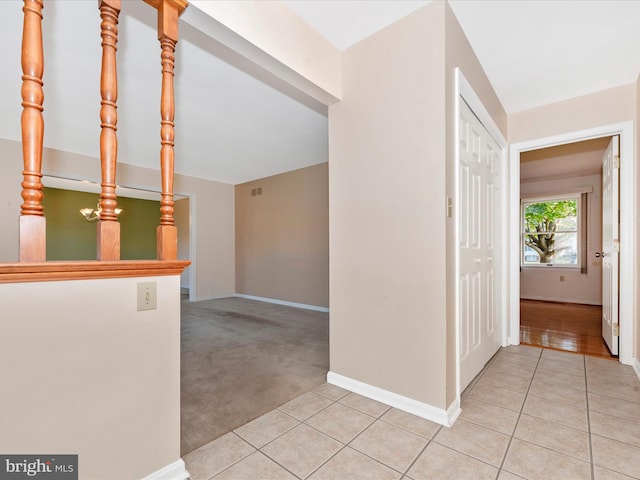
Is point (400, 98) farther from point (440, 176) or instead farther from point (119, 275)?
point (119, 275)

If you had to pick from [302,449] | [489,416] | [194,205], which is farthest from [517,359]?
[194,205]

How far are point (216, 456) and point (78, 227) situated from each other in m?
7.57

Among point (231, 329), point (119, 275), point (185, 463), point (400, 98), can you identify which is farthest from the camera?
point (231, 329)

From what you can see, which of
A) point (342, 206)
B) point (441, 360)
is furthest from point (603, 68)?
point (441, 360)

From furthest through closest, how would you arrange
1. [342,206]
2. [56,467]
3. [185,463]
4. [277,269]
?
[277,269] < [342,206] < [185,463] < [56,467]

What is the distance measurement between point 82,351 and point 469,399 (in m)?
2.21

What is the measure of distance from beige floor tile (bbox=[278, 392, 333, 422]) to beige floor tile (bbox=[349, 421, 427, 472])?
0.37m

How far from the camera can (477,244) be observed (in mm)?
2408

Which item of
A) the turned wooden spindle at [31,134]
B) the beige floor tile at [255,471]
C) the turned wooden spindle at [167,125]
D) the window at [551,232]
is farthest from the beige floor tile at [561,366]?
the window at [551,232]

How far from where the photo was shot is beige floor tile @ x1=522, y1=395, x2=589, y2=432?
5.81 ft

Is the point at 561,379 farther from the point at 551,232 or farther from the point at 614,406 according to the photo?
the point at 551,232

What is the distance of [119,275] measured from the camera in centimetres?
120

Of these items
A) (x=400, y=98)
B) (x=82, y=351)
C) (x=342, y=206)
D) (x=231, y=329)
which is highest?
(x=400, y=98)

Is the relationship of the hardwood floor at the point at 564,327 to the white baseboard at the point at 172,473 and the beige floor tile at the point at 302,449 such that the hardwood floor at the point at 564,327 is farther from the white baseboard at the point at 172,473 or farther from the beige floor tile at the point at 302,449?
the white baseboard at the point at 172,473
